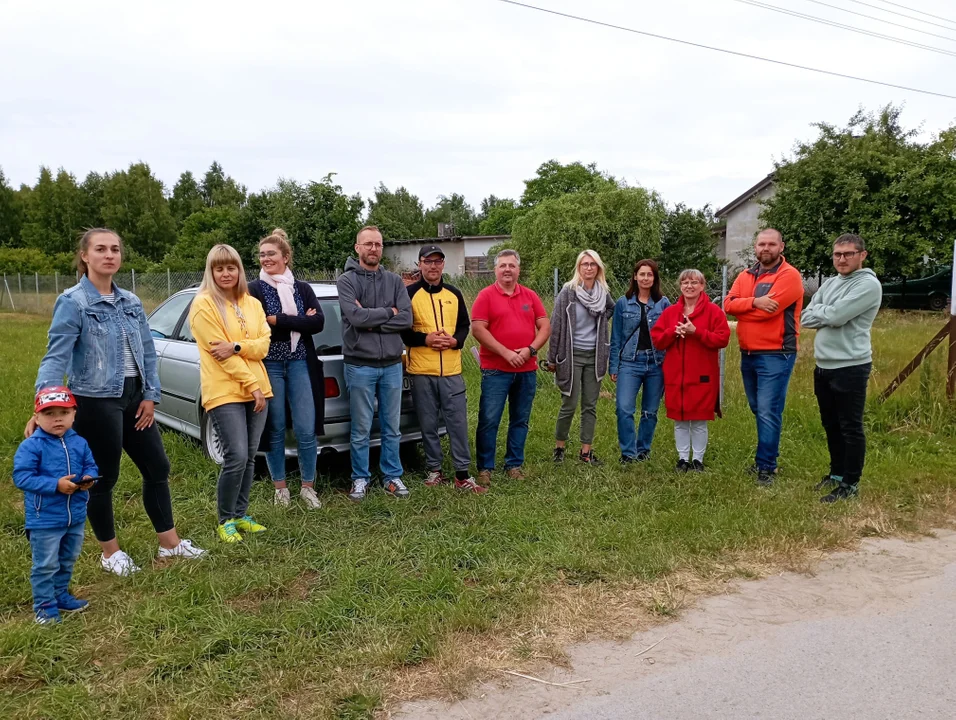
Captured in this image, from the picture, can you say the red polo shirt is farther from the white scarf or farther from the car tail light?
the white scarf

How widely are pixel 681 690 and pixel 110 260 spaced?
3419mm

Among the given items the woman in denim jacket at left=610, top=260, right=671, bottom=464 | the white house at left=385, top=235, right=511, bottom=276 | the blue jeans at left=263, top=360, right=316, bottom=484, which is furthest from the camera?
the white house at left=385, top=235, right=511, bottom=276

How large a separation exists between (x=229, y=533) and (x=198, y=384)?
1.92 meters

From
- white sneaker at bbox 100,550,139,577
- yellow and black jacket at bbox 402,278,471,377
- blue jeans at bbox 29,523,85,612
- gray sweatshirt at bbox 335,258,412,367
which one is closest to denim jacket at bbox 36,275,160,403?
blue jeans at bbox 29,523,85,612

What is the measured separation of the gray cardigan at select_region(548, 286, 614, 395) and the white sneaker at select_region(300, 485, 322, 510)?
2.30 meters

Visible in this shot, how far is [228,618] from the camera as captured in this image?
10.9 feet

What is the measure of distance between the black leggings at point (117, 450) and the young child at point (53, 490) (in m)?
0.23

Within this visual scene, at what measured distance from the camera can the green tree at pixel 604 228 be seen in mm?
26750

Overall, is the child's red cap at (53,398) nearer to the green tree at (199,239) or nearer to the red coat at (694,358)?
the red coat at (694,358)

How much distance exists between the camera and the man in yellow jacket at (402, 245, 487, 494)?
5.34 metres

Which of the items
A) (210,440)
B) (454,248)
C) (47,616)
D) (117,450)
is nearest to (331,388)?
(210,440)

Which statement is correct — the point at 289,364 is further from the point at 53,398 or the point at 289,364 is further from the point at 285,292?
the point at 53,398

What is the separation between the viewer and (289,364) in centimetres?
485

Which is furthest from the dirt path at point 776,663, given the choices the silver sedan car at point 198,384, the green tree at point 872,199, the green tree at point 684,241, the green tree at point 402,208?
the green tree at point 402,208
